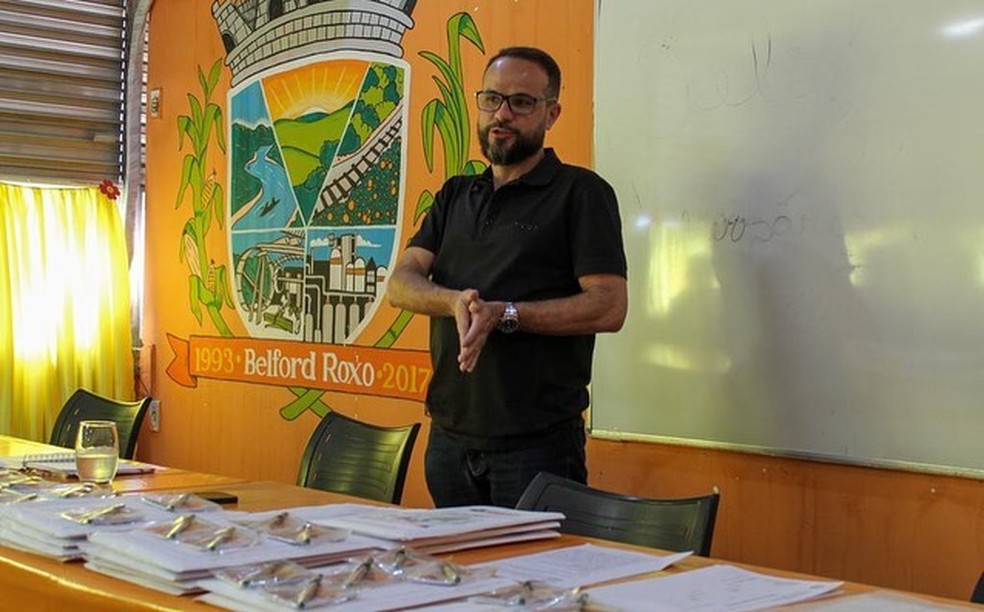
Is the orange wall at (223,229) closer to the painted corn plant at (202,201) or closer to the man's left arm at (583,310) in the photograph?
the painted corn plant at (202,201)

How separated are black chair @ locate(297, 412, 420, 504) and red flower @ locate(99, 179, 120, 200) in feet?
10.9

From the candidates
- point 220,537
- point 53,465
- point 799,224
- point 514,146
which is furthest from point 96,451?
point 799,224

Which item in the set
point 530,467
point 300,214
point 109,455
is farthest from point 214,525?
point 300,214

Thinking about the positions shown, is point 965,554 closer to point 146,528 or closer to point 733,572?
point 733,572

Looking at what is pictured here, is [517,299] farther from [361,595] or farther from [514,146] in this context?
[361,595]

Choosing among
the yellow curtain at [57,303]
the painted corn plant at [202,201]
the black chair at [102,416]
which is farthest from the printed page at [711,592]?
the yellow curtain at [57,303]

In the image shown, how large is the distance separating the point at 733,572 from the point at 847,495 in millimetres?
1592

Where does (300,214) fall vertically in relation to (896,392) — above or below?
above

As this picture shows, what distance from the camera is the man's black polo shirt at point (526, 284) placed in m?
3.12

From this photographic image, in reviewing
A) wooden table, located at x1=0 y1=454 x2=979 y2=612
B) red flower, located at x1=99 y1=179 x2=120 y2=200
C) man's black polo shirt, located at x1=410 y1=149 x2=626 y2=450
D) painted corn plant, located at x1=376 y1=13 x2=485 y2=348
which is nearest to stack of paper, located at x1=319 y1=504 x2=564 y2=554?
wooden table, located at x1=0 y1=454 x2=979 y2=612

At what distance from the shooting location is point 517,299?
10.4 feet

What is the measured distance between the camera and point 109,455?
8.98ft

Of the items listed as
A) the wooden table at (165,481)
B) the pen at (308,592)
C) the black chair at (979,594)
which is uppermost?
the pen at (308,592)

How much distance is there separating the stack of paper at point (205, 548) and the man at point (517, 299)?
98 cm
